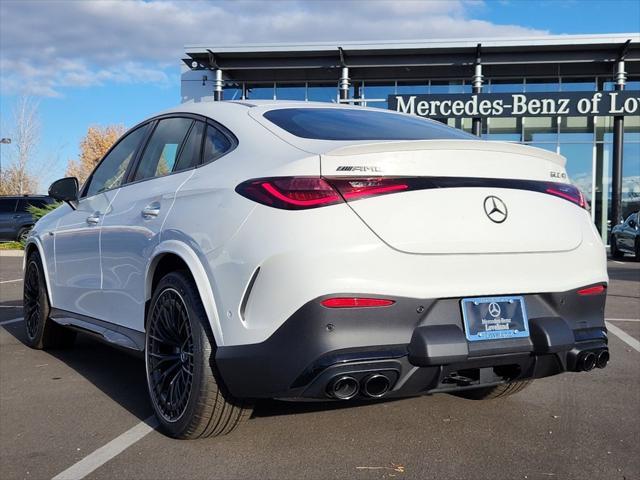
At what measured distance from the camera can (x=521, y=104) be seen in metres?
21.6

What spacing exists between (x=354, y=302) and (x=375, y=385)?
36 centimetres

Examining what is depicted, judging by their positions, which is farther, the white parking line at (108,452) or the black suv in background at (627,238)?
the black suv in background at (627,238)

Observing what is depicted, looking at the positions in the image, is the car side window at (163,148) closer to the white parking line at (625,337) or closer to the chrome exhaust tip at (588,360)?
the chrome exhaust tip at (588,360)

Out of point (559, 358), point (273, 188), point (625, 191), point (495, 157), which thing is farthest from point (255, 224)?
point (625, 191)

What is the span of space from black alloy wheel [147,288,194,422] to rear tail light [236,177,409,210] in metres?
0.78

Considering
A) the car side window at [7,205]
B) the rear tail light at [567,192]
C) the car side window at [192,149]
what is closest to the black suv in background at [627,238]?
the rear tail light at [567,192]

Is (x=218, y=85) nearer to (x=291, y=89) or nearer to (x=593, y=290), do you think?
(x=291, y=89)

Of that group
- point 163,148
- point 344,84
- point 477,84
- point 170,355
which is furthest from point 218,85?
point 170,355

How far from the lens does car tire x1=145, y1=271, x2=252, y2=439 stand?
3.09 m

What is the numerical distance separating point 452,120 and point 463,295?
2164 cm

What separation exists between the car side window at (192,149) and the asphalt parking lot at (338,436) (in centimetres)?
142

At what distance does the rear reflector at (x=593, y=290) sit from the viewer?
3.25 m

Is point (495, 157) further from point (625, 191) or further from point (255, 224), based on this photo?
point (625, 191)

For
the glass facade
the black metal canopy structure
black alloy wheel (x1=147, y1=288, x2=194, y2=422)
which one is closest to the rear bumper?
black alloy wheel (x1=147, y1=288, x2=194, y2=422)
